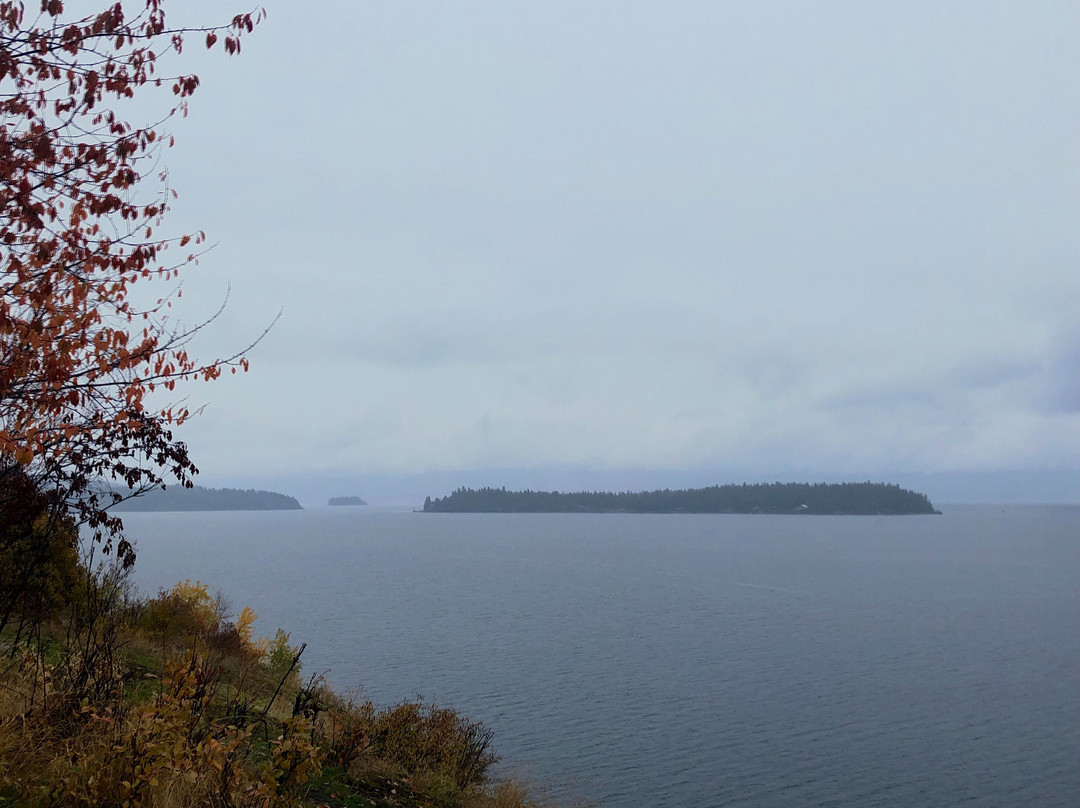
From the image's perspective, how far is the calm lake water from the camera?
28562 millimetres

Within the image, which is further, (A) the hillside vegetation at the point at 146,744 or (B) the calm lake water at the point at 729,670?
(B) the calm lake water at the point at 729,670

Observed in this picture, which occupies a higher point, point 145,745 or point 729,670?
point 145,745

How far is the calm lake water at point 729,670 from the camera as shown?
28562mm

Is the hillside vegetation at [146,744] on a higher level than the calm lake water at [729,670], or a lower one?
higher

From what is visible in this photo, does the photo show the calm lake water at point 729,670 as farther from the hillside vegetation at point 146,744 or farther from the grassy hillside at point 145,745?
the grassy hillside at point 145,745

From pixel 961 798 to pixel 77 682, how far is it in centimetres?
2953

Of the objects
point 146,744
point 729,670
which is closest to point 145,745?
point 146,744

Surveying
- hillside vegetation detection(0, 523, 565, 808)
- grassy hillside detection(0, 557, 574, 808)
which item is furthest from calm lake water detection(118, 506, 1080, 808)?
grassy hillside detection(0, 557, 574, 808)

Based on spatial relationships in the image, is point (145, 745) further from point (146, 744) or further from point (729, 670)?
point (729, 670)

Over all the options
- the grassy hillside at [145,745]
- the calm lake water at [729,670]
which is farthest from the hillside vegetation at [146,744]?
the calm lake water at [729,670]

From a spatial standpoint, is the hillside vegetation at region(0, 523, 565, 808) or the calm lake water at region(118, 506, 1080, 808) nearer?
the hillside vegetation at region(0, 523, 565, 808)

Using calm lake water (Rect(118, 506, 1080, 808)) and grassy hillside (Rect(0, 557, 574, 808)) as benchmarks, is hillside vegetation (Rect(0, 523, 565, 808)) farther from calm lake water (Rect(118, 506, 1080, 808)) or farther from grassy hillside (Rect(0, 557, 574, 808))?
calm lake water (Rect(118, 506, 1080, 808))

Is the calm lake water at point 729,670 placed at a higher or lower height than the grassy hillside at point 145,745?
lower

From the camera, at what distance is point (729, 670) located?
4488 cm
